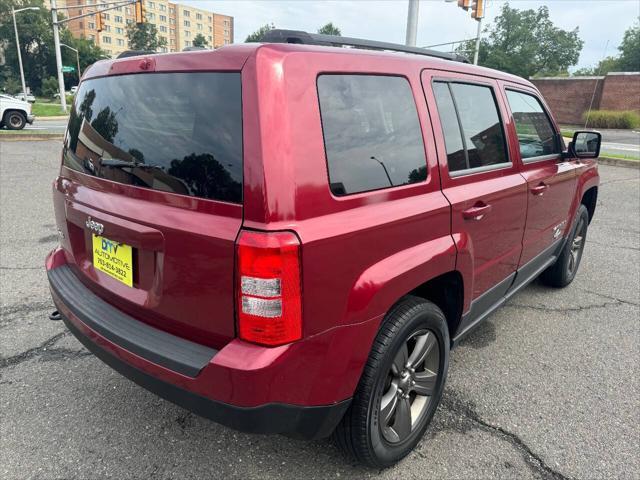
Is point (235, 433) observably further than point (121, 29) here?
No

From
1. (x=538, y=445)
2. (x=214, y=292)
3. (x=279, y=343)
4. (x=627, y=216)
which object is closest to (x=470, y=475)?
(x=538, y=445)

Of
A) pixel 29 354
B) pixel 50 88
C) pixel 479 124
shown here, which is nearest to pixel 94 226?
pixel 29 354

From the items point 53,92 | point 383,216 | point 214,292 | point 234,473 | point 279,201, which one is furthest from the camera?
point 53,92

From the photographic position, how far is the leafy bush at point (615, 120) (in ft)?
93.9

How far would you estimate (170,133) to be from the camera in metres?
1.85

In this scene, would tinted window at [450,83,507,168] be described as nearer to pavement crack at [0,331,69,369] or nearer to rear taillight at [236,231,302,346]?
rear taillight at [236,231,302,346]

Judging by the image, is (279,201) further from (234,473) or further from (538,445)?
(538,445)

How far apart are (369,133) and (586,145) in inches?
108

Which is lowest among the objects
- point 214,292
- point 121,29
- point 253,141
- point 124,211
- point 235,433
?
point 235,433

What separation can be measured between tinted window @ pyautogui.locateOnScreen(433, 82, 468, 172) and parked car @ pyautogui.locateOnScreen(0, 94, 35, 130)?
1785 centimetres

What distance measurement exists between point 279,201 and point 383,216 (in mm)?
506

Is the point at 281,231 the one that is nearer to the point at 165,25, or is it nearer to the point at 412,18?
the point at 412,18

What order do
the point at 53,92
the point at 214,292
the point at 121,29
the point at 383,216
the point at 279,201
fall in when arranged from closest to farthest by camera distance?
1. the point at 279,201
2. the point at 214,292
3. the point at 383,216
4. the point at 53,92
5. the point at 121,29

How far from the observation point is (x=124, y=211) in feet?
6.43
